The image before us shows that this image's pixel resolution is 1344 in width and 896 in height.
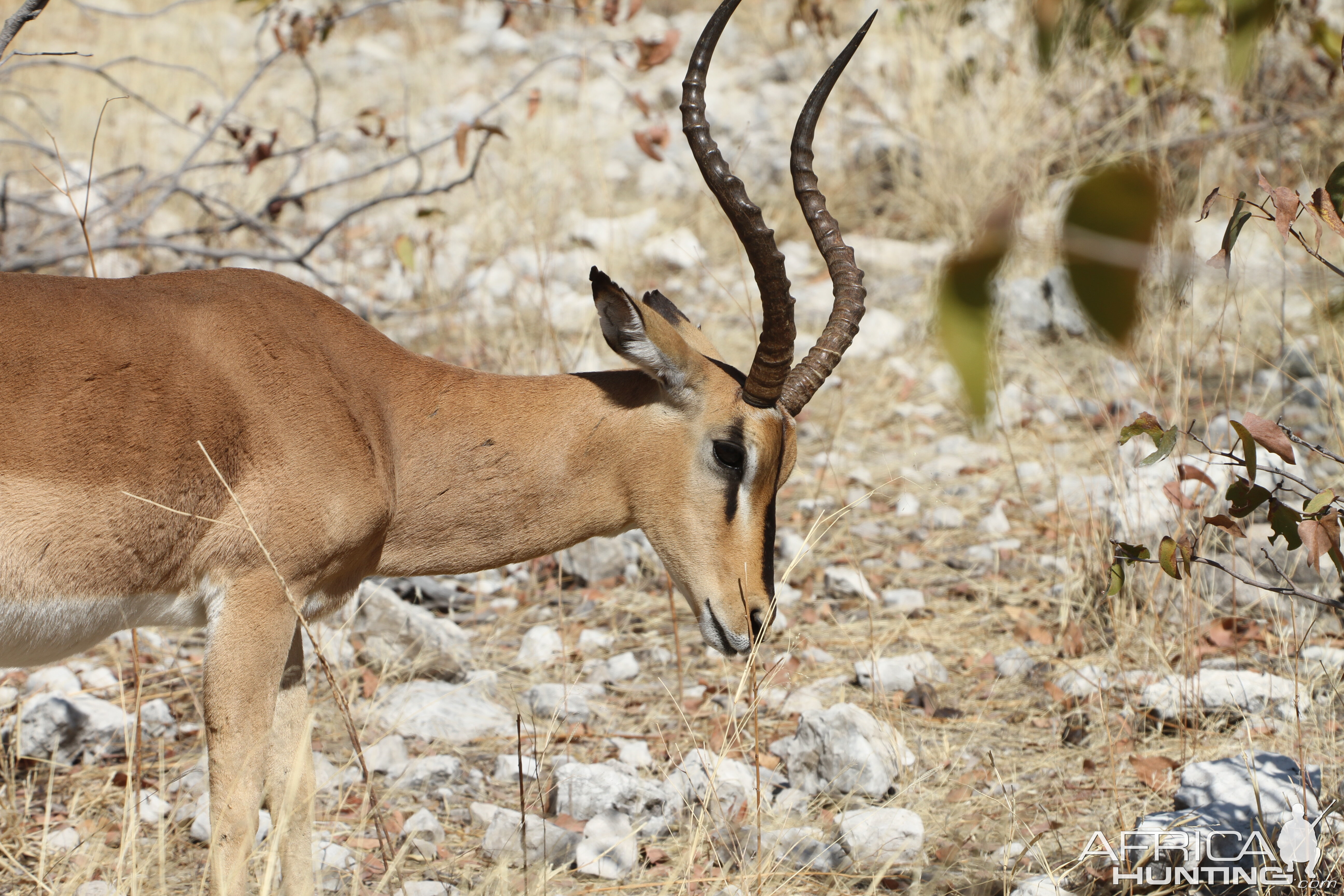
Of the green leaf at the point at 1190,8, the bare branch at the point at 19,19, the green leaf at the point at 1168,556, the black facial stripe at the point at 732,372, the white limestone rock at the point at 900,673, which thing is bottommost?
the white limestone rock at the point at 900,673

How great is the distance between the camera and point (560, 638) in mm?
4797

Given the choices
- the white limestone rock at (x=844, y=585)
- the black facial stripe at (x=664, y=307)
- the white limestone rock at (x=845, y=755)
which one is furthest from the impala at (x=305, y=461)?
the white limestone rock at (x=844, y=585)

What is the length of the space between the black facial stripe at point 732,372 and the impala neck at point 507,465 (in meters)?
0.19

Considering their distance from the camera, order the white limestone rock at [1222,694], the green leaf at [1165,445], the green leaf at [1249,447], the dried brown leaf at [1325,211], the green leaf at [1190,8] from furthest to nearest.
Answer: the white limestone rock at [1222,694]
the green leaf at [1165,445]
the green leaf at [1249,447]
the dried brown leaf at [1325,211]
the green leaf at [1190,8]

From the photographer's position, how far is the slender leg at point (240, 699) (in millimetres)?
2947

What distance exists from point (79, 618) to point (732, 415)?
5.76 ft

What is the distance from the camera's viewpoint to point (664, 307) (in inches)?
165

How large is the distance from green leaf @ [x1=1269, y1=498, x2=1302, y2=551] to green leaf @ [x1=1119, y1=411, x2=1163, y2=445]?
0.90 feet

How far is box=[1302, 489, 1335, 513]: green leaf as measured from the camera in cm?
254

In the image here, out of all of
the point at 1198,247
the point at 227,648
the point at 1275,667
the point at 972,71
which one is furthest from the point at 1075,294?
the point at 1198,247

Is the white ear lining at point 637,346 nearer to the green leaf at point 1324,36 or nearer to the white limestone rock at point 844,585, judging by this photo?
the green leaf at point 1324,36

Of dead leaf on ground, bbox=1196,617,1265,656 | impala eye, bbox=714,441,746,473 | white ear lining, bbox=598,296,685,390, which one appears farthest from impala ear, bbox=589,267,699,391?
dead leaf on ground, bbox=1196,617,1265,656

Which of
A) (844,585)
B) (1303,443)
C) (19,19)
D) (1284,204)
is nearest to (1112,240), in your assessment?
(1284,204)

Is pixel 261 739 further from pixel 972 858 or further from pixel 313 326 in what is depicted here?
pixel 972 858
